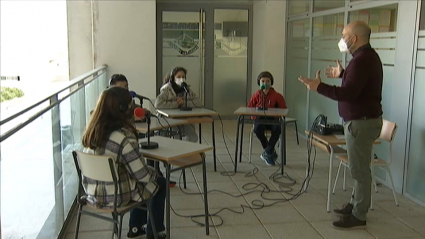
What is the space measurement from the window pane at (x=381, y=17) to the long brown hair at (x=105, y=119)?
125 inches

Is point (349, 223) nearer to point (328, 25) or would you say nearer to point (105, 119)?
point (105, 119)

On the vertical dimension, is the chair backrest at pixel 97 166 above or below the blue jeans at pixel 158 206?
A: above

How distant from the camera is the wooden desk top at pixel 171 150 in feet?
9.27

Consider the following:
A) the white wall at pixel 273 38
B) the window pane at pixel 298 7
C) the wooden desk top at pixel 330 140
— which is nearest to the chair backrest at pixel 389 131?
the wooden desk top at pixel 330 140

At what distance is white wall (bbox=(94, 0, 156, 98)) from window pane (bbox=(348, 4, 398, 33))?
354 centimetres

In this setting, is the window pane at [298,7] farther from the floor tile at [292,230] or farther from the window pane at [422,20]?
the floor tile at [292,230]

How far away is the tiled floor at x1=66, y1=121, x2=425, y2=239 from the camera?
338 cm

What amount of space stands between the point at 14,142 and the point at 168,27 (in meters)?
6.27

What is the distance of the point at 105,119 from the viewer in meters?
2.58

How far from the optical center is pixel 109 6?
23.7ft

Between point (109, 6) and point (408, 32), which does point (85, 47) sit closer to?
point (109, 6)

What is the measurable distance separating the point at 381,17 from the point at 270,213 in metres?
2.53

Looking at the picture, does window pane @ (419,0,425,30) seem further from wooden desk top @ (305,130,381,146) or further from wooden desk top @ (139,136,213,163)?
wooden desk top @ (139,136,213,163)

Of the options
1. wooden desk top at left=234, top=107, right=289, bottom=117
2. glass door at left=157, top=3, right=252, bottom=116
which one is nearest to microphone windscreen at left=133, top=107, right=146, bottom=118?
wooden desk top at left=234, top=107, right=289, bottom=117
